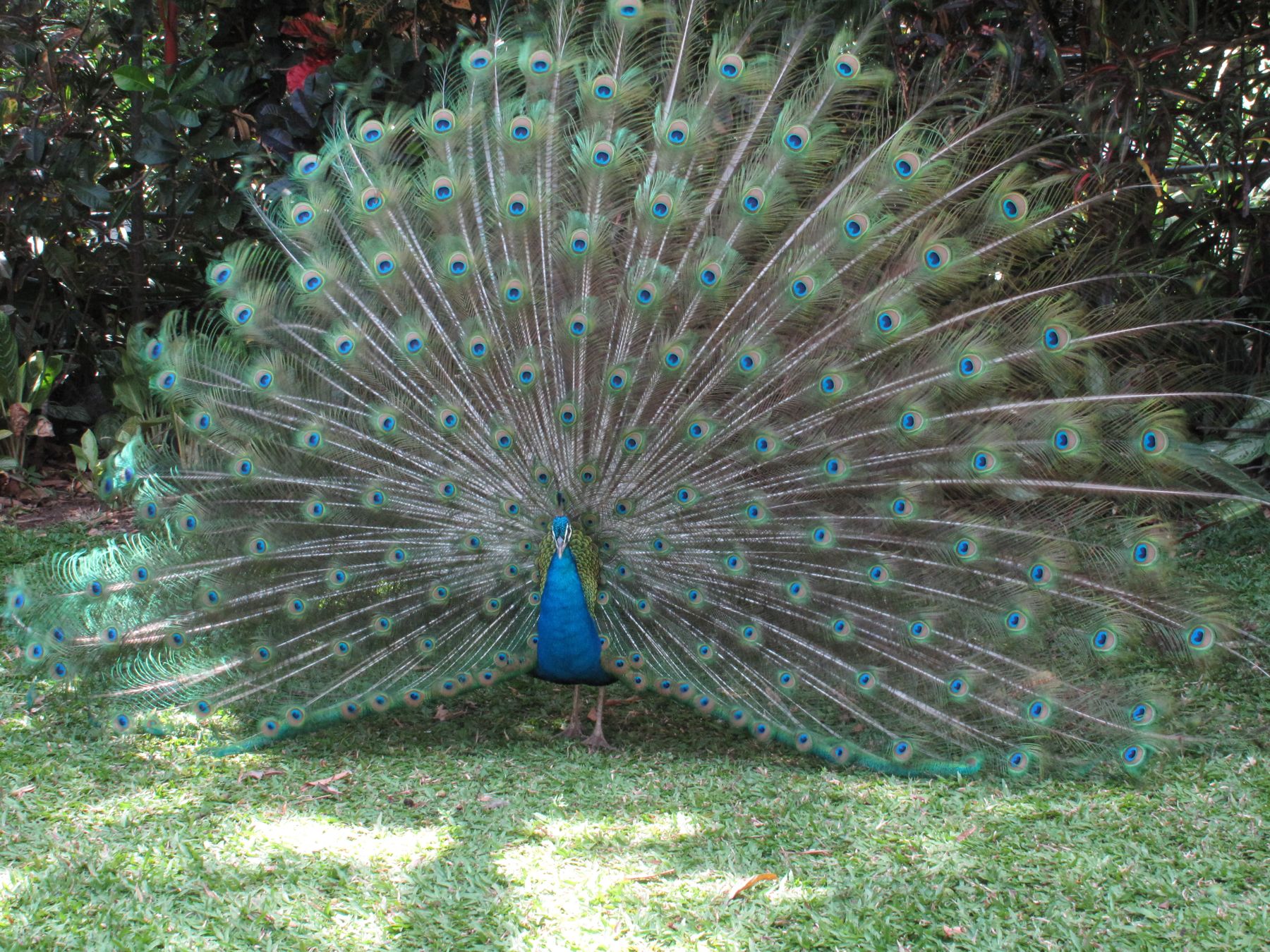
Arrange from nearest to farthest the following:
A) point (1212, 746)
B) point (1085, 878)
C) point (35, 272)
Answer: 1. point (1085, 878)
2. point (1212, 746)
3. point (35, 272)

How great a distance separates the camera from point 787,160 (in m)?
4.26

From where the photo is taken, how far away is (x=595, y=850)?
3.57m

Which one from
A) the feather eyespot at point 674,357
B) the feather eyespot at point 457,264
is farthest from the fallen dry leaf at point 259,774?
the feather eyespot at point 674,357

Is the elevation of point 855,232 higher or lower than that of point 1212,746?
higher

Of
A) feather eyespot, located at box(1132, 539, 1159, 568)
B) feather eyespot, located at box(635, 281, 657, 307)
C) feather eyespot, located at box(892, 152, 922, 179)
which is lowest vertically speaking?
feather eyespot, located at box(1132, 539, 1159, 568)

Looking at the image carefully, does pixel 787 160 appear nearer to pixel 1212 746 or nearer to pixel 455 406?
pixel 455 406

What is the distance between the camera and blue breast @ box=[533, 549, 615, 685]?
14.2ft

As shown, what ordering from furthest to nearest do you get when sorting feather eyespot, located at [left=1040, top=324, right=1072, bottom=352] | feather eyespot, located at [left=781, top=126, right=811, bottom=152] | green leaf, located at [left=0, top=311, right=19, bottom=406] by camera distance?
green leaf, located at [left=0, top=311, right=19, bottom=406], feather eyespot, located at [left=781, top=126, right=811, bottom=152], feather eyespot, located at [left=1040, top=324, right=1072, bottom=352]

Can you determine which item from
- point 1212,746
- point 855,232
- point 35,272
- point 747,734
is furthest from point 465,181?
point 35,272

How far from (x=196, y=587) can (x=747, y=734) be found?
7.57 ft

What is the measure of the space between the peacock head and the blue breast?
0.02m

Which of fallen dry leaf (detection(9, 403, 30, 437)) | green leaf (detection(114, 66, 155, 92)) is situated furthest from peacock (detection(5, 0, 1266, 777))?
fallen dry leaf (detection(9, 403, 30, 437))

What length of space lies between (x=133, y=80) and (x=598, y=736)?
530cm

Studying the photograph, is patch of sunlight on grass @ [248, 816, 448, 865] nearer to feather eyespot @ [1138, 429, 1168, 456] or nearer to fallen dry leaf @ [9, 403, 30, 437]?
feather eyespot @ [1138, 429, 1168, 456]
